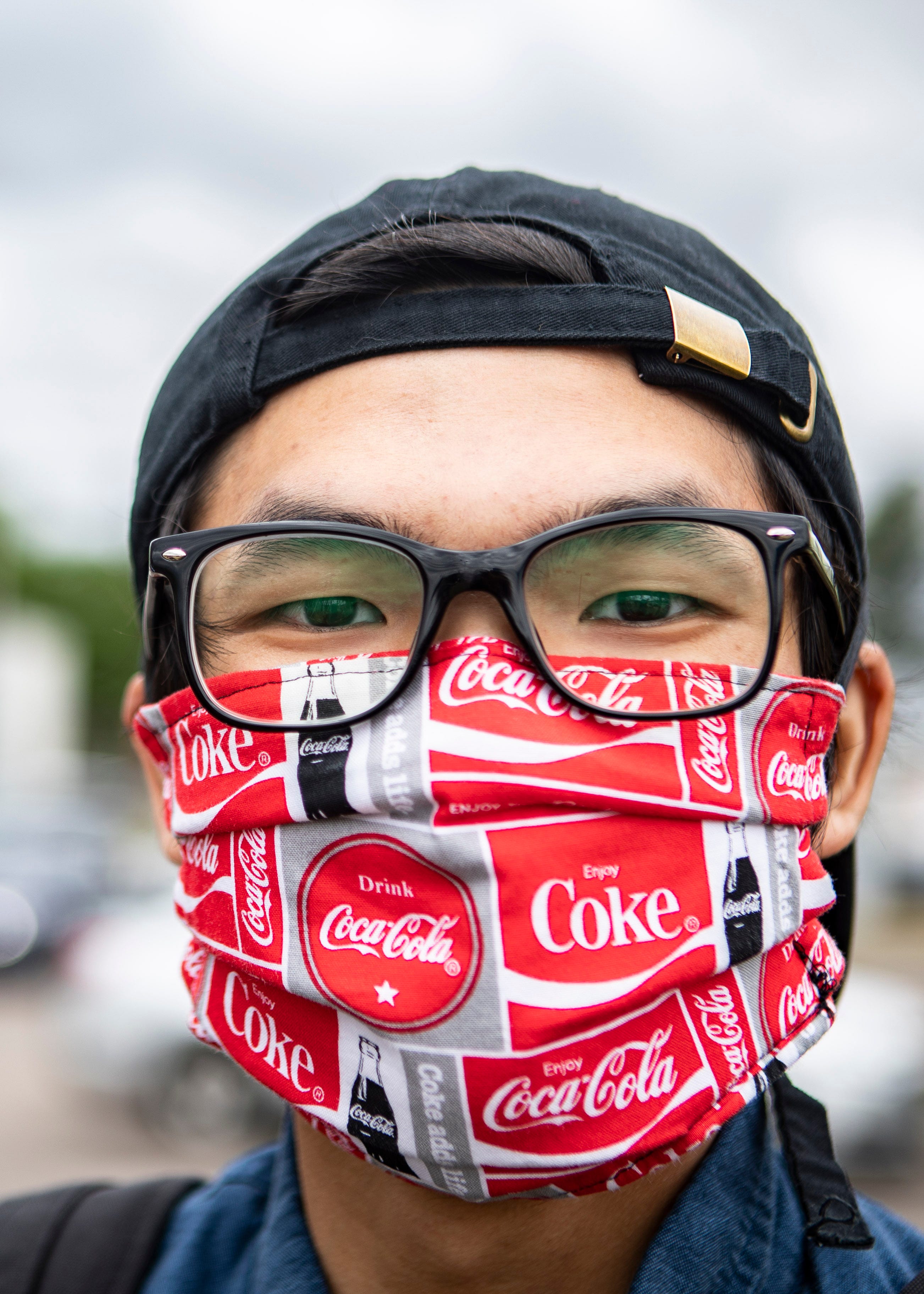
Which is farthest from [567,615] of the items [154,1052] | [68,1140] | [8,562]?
[8,562]

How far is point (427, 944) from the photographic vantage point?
127cm

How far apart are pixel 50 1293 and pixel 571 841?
1146mm

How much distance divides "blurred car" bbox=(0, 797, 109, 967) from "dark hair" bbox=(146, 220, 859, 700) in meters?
10.2

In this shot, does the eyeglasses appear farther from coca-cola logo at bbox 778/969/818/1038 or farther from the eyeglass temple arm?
coca-cola logo at bbox 778/969/818/1038

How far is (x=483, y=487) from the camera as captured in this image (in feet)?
4.66

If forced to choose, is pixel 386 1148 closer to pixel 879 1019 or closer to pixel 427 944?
pixel 427 944

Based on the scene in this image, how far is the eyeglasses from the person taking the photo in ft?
4.47

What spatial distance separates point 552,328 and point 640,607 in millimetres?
411

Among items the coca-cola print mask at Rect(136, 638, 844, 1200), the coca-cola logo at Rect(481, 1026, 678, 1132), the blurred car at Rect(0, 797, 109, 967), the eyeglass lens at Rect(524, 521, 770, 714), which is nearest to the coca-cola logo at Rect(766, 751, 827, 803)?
the coca-cola print mask at Rect(136, 638, 844, 1200)

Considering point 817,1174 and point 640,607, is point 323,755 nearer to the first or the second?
point 640,607

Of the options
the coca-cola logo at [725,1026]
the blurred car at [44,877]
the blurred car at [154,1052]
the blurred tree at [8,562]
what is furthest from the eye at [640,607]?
the blurred tree at [8,562]

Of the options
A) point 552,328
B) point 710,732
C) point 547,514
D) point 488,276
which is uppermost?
point 488,276

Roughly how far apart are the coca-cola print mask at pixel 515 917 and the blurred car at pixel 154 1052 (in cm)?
540

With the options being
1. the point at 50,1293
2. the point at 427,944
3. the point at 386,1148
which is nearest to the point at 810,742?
the point at 427,944
